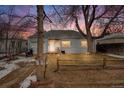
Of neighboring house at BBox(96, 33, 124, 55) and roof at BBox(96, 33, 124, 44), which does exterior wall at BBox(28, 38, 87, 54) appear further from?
roof at BBox(96, 33, 124, 44)

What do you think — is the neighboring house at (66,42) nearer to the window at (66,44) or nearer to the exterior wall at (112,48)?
the window at (66,44)

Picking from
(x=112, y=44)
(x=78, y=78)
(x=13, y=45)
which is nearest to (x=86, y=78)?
→ (x=78, y=78)

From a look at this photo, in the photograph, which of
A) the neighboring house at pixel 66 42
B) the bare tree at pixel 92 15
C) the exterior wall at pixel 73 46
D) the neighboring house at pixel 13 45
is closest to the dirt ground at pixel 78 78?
the bare tree at pixel 92 15

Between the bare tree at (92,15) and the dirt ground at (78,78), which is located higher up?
the bare tree at (92,15)

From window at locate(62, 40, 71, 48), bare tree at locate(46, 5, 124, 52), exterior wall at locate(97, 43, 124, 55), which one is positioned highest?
bare tree at locate(46, 5, 124, 52)

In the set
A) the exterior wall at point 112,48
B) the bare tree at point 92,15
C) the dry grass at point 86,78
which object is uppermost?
the bare tree at point 92,15

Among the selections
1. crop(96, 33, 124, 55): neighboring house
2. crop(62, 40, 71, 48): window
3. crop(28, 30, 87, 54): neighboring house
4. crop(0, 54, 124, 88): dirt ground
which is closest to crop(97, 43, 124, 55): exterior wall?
crop(96, 33, 124, 55): neighboring house

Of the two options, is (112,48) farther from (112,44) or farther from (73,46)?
(73,46)

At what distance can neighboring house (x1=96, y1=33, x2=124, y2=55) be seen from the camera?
10.1 meters

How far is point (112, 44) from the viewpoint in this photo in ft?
38.4

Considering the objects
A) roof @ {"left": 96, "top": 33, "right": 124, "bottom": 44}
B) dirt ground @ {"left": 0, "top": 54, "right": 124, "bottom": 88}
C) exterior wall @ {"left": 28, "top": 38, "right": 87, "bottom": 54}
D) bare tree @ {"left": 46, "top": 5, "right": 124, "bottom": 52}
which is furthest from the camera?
exterior wall @ {"left": 28, "top": 38, "right": 87, "bottom": 54}

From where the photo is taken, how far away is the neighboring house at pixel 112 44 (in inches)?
397

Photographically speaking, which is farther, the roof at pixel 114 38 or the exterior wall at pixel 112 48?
the exterior wall at pixel 112 48

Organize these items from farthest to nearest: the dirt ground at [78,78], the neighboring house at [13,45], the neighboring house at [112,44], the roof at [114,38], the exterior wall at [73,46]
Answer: the exterior wall at [73,46], the neighboring house at [13,45], the neighboring house at [112,44], the roof at [114,38], the dirt ground at [78,78]
